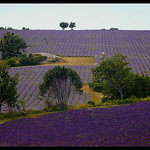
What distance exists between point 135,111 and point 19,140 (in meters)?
10.6

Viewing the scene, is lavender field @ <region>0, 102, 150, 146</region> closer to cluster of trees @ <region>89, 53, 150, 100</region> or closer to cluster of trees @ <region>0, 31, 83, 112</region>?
cluster of trees @ <region>0, 31, 83, 112</region>

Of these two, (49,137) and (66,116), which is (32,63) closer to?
(66,116)

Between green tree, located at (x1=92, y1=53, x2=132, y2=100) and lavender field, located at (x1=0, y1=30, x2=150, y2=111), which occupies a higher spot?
lavender field, located at (x1=0, y1=30, x2=150, y2=111)

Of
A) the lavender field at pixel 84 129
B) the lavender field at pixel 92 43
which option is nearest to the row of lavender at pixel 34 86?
the lavender field at pixel 84 129

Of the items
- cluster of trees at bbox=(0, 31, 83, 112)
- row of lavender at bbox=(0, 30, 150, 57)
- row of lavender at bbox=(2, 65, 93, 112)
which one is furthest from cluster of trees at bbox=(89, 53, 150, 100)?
row of lavender at bbox=(0, 30, 150, 57)

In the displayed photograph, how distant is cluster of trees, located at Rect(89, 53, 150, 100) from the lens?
25438mm

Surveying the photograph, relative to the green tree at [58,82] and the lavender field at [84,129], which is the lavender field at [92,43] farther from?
the lavender field at [84,129]

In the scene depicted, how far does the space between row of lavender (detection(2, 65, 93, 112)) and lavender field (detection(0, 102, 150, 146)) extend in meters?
7.67

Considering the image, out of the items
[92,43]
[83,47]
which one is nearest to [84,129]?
[83,47]

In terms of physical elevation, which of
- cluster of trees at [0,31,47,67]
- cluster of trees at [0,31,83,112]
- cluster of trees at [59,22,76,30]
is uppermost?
cluster of trees at [59,22,76,30]

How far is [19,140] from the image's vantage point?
11188mm

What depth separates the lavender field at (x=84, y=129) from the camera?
441 inches

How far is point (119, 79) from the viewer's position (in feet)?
84.8

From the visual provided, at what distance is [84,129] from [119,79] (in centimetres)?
1365
